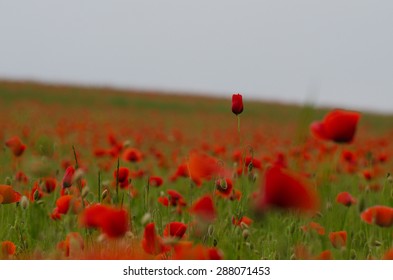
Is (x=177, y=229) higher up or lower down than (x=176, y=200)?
higher up

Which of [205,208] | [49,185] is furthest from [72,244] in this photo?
[49,185]

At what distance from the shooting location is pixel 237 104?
1.53m

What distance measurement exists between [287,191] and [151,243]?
0.46 metres

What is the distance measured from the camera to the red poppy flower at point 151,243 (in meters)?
1.27

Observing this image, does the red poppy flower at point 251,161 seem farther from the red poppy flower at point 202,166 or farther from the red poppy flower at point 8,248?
the red poppy flower at point 8,248

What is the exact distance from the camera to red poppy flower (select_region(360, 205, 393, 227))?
1.57m

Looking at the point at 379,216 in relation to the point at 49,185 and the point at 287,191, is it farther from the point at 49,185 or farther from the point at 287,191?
the point at 49,185

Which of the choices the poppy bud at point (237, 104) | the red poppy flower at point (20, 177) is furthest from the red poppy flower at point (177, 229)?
the red poppy flower at point (20, 177)

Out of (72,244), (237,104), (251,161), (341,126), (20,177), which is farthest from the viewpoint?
(20,177)

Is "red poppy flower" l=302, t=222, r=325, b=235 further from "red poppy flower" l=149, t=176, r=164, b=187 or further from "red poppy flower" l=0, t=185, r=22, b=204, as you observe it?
"red poppy flower" l=0, t=185, r=22, b=204

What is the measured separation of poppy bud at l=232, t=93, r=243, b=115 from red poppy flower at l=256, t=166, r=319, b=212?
0.60 m

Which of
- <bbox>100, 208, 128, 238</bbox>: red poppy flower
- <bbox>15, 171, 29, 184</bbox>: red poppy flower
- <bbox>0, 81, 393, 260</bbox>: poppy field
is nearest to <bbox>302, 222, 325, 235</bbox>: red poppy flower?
<bbox>0, 81, 393, 260</bbox>: poppy field
